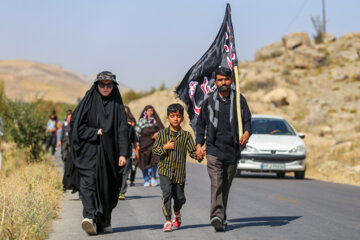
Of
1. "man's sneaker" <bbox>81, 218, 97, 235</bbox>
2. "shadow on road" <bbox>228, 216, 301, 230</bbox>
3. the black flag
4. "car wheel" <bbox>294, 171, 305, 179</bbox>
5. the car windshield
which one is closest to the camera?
"man's sneaker" <bbox>81, 218, 97, 235</bbox>

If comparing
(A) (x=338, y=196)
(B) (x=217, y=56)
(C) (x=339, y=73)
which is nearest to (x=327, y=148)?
(A) (x=338, y=196)

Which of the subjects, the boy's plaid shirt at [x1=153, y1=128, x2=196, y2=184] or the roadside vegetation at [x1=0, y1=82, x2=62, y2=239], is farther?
the boy's plaid shirt at [x1=153, y1=128, x2=196, y2=184]

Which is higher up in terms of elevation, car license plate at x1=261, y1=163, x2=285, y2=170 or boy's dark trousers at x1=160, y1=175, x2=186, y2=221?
boy's dark trousers at x1=160, y1=175, x2=186, y2=221

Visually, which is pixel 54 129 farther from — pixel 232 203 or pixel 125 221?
pixel 125 221

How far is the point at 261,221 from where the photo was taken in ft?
32.7

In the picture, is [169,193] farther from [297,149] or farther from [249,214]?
[297,149]

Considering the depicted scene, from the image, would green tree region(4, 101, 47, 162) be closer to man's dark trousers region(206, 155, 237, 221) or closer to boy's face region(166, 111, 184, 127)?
boy's face region(166, 111, 184, 127)

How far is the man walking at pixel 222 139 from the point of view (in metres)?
8.67

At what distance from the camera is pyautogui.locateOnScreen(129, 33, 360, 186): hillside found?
33.9m

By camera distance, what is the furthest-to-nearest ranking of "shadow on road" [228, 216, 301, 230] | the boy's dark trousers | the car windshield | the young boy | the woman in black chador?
the car windshield < "shadow on road" [228, 216, 301, 230] < the young boy < the boy's dark trousers < the woman in black chador

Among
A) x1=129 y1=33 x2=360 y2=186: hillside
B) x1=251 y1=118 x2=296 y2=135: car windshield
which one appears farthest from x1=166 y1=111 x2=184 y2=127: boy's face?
x1=129 y1=33 x2=360 y2=186: hillside

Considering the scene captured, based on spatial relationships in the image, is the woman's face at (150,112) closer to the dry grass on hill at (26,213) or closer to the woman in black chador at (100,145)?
the dry grass on hill at (26,213)

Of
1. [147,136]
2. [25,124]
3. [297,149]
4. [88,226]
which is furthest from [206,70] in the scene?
[25,124]

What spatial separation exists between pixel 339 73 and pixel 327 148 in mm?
26198
